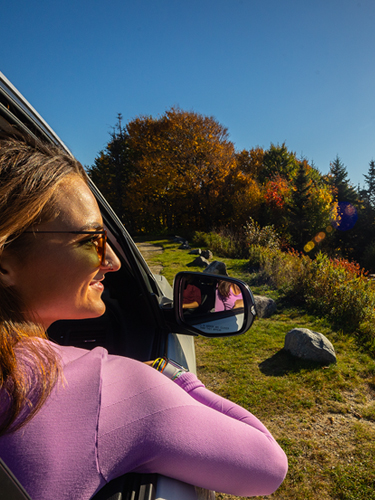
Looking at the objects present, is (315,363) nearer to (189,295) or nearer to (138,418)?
(189,295)

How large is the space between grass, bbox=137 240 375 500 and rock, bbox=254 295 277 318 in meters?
0.41

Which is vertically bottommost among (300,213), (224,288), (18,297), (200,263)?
(200,263)

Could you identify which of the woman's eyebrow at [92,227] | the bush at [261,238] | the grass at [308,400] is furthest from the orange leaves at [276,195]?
the woman's eyebrow at [92,227]

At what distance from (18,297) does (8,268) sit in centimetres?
8

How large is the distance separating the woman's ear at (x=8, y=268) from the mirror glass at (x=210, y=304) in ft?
3.64

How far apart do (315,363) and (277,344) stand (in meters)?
0.90

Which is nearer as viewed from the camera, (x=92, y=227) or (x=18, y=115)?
(x=92, y=227)

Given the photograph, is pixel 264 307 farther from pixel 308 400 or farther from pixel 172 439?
pixel 172 439

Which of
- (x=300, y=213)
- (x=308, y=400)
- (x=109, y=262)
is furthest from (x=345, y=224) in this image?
(x=109, y=262)

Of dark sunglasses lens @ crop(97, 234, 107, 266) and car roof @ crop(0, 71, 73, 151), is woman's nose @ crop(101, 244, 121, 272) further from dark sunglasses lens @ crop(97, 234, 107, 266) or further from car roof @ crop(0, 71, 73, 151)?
car roof @ crop(0, 71, 73, 151)

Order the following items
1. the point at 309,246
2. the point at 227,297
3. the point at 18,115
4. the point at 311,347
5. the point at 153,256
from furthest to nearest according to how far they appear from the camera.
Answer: the point at 309,246
the point at 153,256
the point at 311,347
the point at 227,297
the point at 18,115

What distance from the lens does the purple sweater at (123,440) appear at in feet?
1.94

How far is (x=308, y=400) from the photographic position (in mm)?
3438

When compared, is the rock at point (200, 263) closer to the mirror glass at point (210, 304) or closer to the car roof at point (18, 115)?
the mirror glass at point (210, 304)
